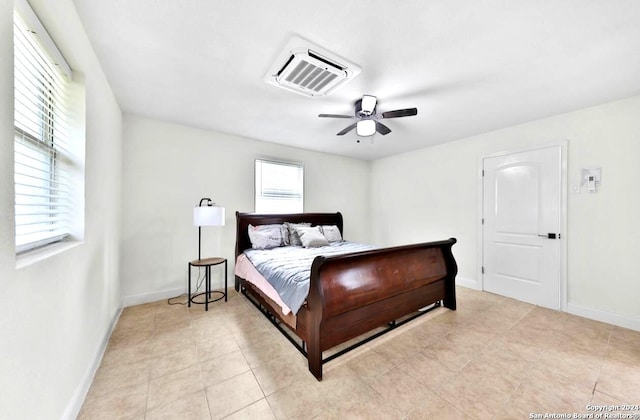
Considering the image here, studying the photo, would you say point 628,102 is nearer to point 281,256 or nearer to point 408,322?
point 408,322

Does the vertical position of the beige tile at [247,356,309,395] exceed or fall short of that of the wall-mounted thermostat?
it falls short

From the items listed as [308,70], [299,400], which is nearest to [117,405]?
[299,400]

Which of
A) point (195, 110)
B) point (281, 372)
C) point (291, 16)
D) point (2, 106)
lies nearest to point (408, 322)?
point (281, 372)

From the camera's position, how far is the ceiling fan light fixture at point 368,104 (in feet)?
7.61

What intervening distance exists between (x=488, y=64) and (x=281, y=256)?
280cm

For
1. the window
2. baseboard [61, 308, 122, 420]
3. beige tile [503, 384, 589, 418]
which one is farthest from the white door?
baseboard [61, 308, 122, 420]

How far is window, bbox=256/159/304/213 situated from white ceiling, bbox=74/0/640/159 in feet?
3.91

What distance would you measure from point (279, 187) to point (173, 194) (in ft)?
5.36

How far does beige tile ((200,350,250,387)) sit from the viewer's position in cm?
173

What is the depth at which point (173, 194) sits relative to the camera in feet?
10.6

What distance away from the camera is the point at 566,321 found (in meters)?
2.62

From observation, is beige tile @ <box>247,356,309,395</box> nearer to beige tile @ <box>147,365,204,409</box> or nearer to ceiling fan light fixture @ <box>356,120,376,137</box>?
beige tile @ <box>147,365,204,409</box>

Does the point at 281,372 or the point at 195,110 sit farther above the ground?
the point at 195,110

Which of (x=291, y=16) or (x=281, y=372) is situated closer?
(x=291, y=16)
